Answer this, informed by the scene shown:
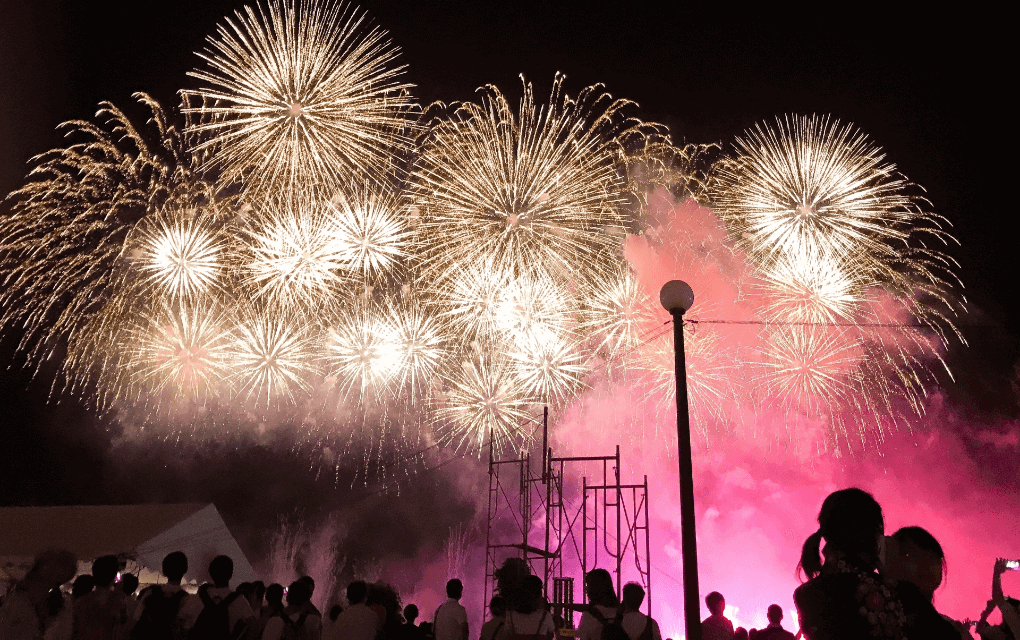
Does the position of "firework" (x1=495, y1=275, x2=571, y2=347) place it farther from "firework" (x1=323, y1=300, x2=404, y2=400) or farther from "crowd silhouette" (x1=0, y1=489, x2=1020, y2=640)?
"crowd silhouette" (x1=0, y1=489, x2=1020, y2=640)

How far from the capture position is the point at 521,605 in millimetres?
6039

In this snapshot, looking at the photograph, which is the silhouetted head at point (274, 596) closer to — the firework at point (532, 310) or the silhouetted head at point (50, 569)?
the silhouetted head at point (50, 569)

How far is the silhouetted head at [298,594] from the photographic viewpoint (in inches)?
284

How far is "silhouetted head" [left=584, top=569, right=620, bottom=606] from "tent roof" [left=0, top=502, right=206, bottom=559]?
43.5 ft

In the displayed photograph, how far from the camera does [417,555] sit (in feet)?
117

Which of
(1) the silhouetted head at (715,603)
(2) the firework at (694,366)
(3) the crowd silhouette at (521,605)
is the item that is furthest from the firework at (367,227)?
(1) the silhouetted head at (715,603)

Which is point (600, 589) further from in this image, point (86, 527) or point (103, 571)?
point (86, 527)

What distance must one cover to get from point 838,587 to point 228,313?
17.3 meters

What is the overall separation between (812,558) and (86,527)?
1848 cm

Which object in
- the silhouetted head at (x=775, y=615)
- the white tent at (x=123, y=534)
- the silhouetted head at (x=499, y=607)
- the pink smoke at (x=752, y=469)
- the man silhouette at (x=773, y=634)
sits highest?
the pink smoke at (x=752, y=469)

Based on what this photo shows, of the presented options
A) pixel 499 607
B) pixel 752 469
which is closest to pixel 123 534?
pixel 499 607

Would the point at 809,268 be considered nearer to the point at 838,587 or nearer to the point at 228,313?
the point at 228,313

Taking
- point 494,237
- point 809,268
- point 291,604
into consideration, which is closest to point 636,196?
point 809,268

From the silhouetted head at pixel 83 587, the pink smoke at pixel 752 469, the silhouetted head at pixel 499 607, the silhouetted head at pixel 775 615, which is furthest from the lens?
the pink smoke at pixel 752 469
